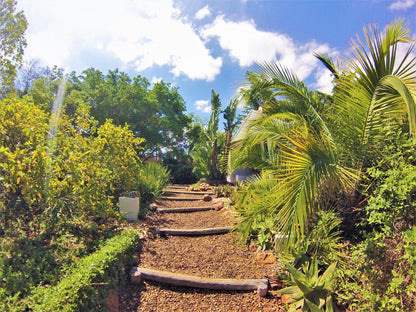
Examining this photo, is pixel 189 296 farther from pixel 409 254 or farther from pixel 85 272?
pixel 409 254

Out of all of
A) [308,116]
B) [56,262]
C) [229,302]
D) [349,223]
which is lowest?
[229,302]

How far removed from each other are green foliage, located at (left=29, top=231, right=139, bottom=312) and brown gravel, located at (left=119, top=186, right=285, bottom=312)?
411 mm

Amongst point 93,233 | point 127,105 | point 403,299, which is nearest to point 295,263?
point 403,299

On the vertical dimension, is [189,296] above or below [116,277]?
below

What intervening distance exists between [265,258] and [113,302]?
92.4 inches

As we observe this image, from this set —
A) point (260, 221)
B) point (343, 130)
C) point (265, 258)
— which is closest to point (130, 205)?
point (260, 221)

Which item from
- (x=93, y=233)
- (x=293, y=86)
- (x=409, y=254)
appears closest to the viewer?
(x=409, y=254)

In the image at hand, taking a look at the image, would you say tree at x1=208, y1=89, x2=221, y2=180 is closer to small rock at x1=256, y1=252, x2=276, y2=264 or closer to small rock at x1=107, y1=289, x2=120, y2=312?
small rock at x1=256, y1=252, x2=276, y2=264

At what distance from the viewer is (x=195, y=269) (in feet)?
11.6

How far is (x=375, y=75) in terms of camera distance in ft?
9.41

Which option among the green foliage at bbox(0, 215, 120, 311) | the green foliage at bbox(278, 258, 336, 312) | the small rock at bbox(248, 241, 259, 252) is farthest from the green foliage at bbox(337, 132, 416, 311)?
the green foliage at bbox(0, 215, 120, 311)

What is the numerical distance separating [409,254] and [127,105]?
16.2 meters

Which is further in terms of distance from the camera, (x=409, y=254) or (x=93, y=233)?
(x=93, y=233)

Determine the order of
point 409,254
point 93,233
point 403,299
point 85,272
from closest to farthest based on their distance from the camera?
point 409,254, point 403,299, point 85,272, point 93,233
